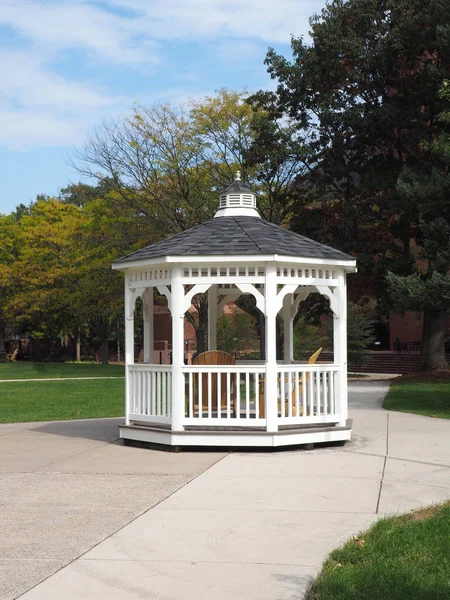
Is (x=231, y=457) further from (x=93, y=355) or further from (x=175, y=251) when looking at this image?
(x=93, y=355)

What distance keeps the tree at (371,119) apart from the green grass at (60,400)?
33.7 feet

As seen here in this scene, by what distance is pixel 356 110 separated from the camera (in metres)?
29.3

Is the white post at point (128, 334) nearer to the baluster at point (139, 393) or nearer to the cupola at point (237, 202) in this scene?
the baluster at point (139, 393)

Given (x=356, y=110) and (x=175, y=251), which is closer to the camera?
(x=175, y=251)

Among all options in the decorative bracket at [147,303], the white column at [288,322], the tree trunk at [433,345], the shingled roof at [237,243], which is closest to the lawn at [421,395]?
the tree trunk at [433,345]

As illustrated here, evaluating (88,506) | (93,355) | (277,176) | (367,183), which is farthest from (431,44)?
(93,355)

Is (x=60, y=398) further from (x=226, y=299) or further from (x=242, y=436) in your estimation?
(x=242, y=436)

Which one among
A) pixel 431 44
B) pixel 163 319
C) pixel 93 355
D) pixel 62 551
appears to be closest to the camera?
pixel 62 551

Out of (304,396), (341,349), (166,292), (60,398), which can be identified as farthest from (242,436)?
(60,398)

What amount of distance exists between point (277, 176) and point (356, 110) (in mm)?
4978

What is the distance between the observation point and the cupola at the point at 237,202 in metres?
14.4

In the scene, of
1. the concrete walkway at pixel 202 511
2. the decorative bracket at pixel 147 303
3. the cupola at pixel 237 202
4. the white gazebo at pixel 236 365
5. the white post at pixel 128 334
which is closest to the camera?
the concrete walkway at pixel 202 511

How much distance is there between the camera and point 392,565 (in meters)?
5.89

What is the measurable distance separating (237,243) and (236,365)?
6.06 feet
